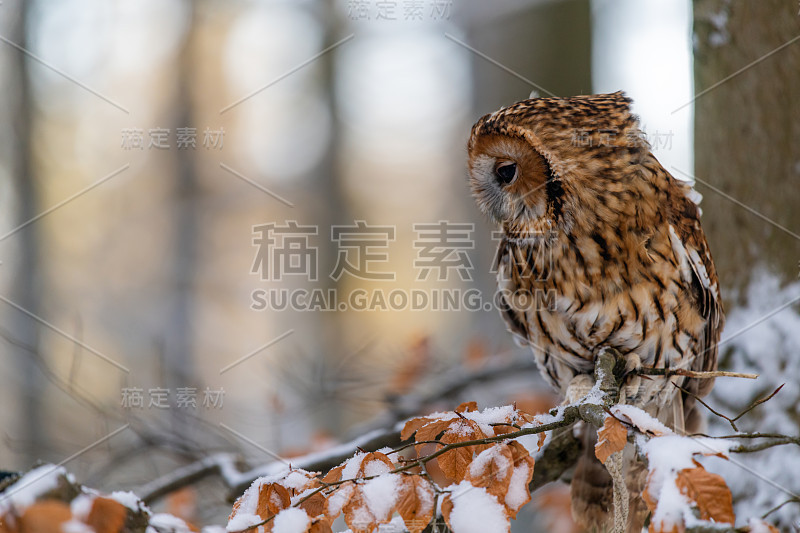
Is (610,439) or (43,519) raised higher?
(610,439)

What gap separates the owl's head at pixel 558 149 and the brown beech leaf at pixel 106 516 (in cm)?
84

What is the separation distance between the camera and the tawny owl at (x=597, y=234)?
3.58 feet

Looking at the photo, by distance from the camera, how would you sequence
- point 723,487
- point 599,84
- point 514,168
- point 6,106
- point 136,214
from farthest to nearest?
point 136,214, point 6,106, point 599,84, point 514,168, point 723,487

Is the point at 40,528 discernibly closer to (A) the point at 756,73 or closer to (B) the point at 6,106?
(A) the point at 756,73

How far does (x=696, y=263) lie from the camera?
3.87 ft

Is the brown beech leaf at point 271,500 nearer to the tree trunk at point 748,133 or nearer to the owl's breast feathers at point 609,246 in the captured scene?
the owl's breast feathers at point 609,246

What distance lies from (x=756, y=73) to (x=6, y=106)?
15.8 feet

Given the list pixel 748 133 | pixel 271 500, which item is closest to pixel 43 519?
pixel 271 500

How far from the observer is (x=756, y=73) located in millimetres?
1375

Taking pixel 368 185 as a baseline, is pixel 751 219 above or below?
below

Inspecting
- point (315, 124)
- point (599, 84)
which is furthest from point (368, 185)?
point (599, 84)

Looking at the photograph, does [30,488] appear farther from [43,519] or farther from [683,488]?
[683,488]

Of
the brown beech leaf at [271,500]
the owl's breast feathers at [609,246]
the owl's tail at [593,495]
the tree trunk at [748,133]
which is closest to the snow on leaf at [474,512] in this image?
the brown beech leaf at [271,500]

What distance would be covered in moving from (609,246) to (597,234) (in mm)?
33
